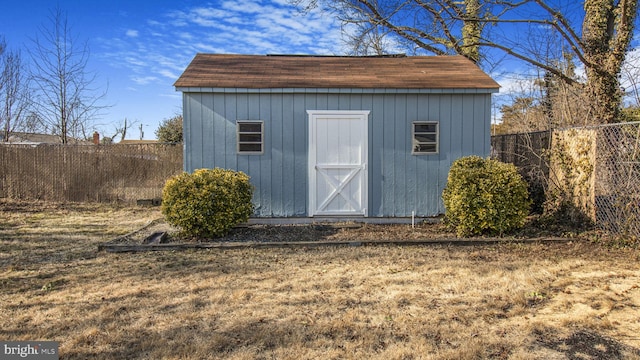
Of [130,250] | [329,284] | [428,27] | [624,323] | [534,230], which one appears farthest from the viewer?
[428,27]

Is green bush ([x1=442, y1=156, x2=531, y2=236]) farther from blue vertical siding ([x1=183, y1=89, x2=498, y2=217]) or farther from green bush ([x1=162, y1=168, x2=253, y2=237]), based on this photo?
→ green bush ([x1=162, y1=168, x2=253, y2=237])

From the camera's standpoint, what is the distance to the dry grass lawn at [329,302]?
307 centimetres

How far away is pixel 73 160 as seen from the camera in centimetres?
1164

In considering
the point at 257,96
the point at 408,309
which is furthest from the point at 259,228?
the point at 408,309

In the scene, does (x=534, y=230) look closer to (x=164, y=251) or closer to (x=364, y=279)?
(x=364, y=279)

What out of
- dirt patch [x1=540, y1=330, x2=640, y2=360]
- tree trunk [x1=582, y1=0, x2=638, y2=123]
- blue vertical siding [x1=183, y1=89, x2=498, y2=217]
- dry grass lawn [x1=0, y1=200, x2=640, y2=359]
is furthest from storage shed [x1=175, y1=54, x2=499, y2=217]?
dirt patch [x1=540, y1=330, x2=640, y2=360]

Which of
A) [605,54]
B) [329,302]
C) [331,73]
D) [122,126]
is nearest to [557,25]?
[605,54]

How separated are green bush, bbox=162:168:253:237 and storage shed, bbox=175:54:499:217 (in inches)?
49.3

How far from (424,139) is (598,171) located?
9.99ft

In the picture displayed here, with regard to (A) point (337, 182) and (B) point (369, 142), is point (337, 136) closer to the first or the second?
(B) point (369, 142)

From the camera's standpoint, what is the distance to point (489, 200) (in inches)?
264

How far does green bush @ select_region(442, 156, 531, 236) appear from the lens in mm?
6750

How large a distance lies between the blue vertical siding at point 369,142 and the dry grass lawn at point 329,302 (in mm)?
2028

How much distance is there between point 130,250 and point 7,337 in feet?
9.85
